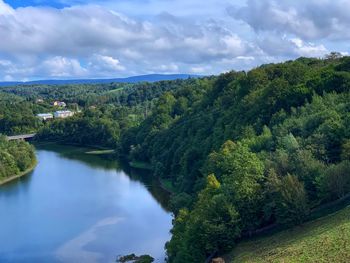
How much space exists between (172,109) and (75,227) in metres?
54.8

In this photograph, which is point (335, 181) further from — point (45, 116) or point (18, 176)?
point (45, 116)

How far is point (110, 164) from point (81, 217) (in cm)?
3763

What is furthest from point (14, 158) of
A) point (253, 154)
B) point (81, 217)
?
point (253, 154)

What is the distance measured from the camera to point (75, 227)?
45406 millimetres

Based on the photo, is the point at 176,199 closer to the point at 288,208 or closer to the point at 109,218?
the point at 109,218

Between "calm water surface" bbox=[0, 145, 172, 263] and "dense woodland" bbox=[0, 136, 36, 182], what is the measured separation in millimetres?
2670

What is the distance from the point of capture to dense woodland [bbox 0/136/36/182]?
244ft

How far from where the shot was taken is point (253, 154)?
32.8m

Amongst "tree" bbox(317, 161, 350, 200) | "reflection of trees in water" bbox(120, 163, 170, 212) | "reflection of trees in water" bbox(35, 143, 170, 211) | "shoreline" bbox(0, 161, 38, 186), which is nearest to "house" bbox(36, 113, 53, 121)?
"reflection of trees in water" bbox(35, 143, 170, 211)

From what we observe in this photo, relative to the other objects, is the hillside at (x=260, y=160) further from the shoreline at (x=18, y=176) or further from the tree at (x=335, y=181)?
the shoreline at (x=18, y=176)

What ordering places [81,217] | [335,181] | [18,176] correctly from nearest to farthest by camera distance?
1. [335,181]
2. [81,217]
3. [18,176]

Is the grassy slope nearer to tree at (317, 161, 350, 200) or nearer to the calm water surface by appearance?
tree at (317, 161, 350, 200)

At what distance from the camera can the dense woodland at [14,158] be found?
74312 millimetres

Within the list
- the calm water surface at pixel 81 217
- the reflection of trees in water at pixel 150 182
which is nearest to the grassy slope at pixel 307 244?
the calm water surface at pixel 81 217
